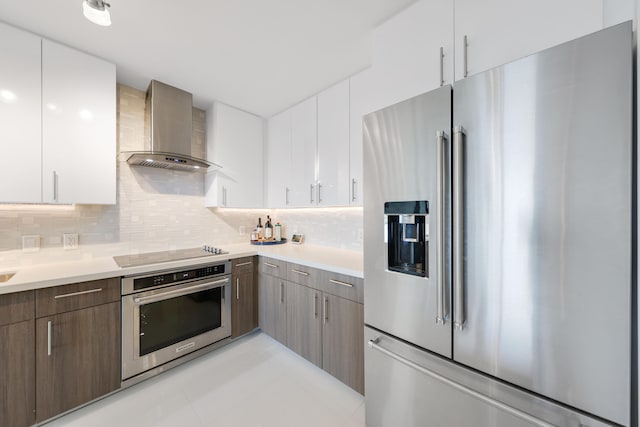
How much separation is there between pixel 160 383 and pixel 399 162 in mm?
2315

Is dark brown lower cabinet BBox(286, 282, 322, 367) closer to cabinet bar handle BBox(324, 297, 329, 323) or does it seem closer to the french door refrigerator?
cabinet bar handle BBox(324, 297, 329, 323)

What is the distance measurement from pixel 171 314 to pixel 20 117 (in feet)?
5.34

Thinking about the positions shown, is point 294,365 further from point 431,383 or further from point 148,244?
point 148,244

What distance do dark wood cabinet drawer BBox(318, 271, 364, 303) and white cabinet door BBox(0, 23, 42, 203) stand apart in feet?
6.56

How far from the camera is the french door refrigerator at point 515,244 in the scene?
2.37 feet

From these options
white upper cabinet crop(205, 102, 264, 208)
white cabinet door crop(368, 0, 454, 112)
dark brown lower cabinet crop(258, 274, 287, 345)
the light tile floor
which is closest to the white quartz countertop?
dark brown lower cabinet crop(258, 274, 287, 345)

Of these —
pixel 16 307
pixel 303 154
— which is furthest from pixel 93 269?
pixel 303 154

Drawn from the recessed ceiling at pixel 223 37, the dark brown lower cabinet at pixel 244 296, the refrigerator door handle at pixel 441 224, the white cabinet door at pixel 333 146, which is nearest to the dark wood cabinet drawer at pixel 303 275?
the dark brown lower cabinet at pixel 244 296

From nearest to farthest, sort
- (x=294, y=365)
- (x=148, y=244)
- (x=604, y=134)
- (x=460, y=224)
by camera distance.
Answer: (x=604, y=134), (x=460, y=224), (x=294, y=365), (x=148, y=244)

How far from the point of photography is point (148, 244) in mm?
2332

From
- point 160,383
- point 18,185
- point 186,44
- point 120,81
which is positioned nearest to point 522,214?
point 186,44

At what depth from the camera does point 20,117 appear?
4.95 feet

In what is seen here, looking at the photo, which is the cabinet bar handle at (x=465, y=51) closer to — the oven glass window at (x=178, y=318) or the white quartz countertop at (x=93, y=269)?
the white quartz countertop at (x=93, y=269)

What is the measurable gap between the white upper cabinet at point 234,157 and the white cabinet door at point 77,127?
867mm
